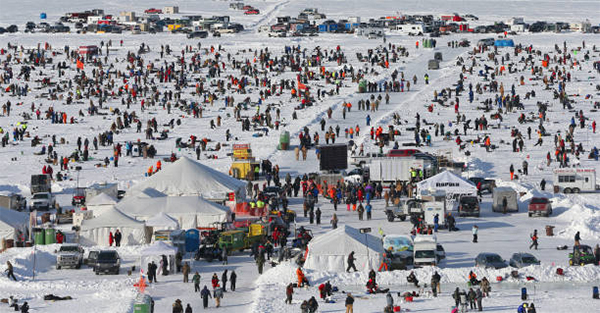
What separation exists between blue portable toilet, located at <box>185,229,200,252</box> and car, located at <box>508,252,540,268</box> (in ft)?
33.9

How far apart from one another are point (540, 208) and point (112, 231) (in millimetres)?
15942

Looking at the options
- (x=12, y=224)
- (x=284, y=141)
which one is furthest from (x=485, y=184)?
(x=12, y=224)

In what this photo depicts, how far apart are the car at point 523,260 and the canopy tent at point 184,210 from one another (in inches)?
441

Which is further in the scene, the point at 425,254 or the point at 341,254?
the point at 425,254

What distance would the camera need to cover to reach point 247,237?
Answer: 1677 inches

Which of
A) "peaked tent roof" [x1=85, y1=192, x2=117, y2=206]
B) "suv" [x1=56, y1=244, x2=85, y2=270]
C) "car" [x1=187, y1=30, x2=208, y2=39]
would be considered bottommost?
"suv" [x1=56, y1=244, x2=85, y2=270]

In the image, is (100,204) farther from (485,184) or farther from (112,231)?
(485,184)

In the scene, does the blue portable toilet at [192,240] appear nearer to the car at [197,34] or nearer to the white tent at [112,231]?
the white tent at [112,231]

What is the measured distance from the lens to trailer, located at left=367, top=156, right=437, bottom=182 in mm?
53344

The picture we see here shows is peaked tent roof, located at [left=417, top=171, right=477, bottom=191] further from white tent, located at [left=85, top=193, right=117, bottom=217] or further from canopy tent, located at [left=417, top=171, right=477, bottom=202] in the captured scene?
white tent, located at [left=85, top=193, right=117, bottom=217]

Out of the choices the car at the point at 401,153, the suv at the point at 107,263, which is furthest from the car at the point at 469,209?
the suv at the point at 107,263

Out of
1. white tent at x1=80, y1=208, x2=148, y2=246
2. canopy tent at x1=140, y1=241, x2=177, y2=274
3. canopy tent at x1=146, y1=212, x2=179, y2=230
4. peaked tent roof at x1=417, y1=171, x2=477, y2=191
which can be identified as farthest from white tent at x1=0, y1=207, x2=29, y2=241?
peaked tent roof at x1=417, y1=171, x2=477, y2=191

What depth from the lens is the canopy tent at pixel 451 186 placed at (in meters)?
49.2

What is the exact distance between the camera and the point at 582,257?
39.1m
